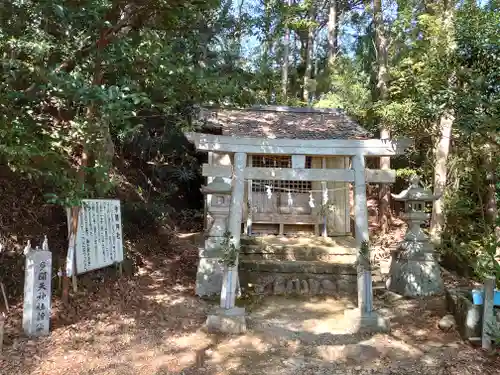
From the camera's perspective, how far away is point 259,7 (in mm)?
17516

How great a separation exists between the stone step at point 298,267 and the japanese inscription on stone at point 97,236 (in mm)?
3000

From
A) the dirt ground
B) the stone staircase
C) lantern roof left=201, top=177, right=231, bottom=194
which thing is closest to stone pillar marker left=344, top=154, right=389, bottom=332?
the dirt ground

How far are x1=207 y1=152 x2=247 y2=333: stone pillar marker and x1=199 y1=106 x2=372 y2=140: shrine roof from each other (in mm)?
4218

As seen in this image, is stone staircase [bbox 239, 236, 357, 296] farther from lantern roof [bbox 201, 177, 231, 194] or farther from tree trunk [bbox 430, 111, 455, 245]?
tree trunk [bbox 430, 111, 455, 245]

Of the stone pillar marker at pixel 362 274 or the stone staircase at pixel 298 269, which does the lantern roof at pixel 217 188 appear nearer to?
the stone staircase at pixel 298 269

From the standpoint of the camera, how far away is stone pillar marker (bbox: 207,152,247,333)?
6062mm

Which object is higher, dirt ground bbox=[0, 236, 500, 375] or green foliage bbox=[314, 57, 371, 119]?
green foliage bbox=[314, 57, 371, 119]

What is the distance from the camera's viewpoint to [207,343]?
18.6ft

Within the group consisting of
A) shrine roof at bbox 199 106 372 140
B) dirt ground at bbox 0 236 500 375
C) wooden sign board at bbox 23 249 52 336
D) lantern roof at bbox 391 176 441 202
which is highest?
shrine roof at bbox 199 106 372 140

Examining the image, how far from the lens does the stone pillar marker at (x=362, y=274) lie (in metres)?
6.18

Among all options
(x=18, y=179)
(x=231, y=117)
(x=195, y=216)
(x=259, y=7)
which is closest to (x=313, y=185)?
(x=231, y=117)

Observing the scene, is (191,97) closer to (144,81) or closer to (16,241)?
(144,81)

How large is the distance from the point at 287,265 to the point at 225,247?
2895 mm

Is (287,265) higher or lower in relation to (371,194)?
lower
